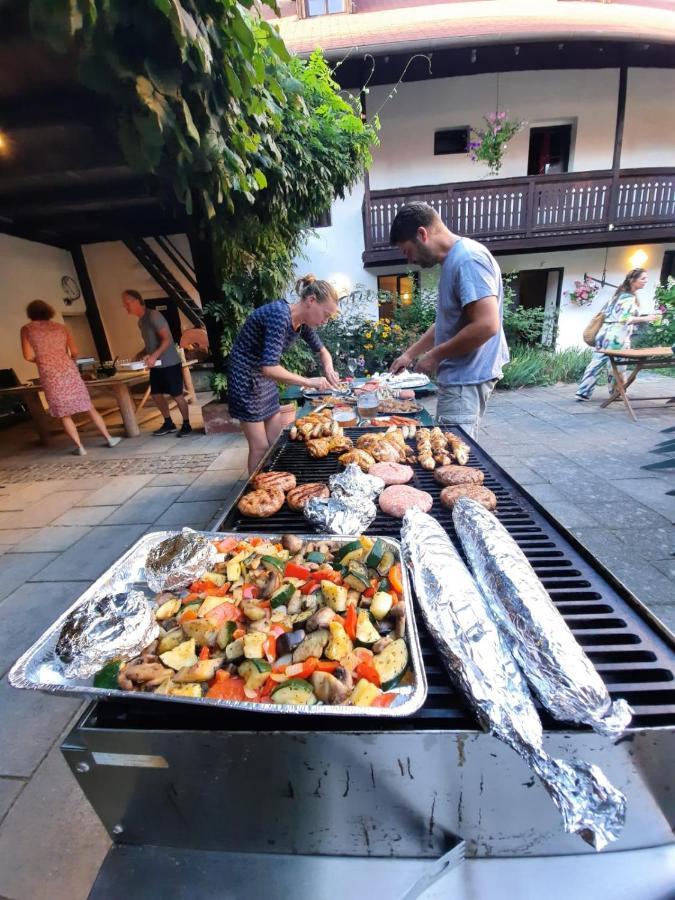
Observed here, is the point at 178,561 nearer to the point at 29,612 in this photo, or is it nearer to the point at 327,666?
the point at 327,666

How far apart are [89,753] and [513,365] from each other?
8.91 metres

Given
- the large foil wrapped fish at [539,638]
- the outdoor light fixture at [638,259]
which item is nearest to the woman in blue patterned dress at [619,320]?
the outdoor light fixture at [638,259]

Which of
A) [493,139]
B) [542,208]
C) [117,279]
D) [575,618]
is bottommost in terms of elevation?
[575,618]

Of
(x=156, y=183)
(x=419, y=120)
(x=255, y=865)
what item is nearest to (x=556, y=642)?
(x=255, y=865)

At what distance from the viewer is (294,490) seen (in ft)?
6.07

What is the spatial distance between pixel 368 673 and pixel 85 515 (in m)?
3.91

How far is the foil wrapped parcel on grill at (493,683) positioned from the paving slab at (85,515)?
357 centimetres

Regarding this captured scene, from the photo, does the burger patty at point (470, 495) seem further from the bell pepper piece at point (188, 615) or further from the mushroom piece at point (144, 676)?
the mushroom piece at point (144, 676)

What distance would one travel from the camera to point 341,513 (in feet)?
5.25

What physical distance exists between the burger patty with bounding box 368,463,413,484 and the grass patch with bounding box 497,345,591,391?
7134 mm

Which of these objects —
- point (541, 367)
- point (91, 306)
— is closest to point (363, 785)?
Answer: point (541, 367)

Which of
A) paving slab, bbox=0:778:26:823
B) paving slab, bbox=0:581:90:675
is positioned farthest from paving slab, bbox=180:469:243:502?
paving slab, bbox=0:778:26:823

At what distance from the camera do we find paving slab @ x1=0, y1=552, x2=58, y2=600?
2.88 m

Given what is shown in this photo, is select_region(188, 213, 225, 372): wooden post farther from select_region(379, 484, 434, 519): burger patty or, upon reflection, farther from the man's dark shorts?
select_region(379, 484, 434, 519): burger patty
